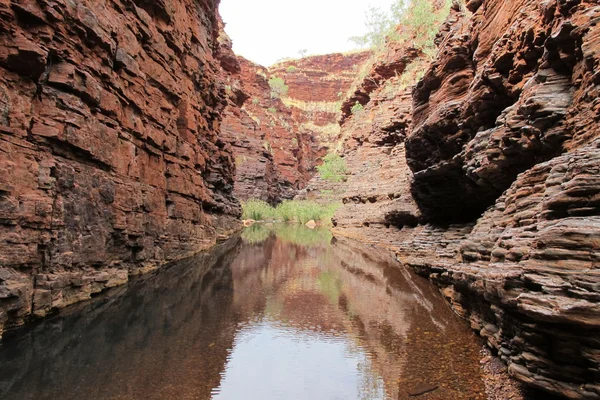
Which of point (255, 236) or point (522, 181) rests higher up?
point (522, 181)

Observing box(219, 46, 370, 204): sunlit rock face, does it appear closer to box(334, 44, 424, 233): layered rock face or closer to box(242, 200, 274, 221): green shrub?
box(242, 200, 274, 221): green shrub

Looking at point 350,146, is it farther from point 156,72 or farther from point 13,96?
point 13,96

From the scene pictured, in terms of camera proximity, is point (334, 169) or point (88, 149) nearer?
point (88, 149)

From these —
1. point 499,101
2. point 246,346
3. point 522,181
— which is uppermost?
point 499,101

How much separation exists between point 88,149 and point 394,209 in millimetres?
12904

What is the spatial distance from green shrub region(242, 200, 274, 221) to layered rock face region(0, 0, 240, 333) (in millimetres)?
25280

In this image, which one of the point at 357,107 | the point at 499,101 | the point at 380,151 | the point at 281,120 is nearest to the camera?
the point at 499,101

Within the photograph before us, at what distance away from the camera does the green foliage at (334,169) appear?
39.6 meters

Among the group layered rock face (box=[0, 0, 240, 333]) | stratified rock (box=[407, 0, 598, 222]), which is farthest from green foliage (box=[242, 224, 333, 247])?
stratified rock (box=[407, 0, 598, 222])

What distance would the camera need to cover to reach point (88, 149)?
8.05m

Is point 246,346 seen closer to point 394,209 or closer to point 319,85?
point 394,209

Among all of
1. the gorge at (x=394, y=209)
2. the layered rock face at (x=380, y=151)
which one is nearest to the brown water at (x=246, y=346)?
the gorge at (x=394, y=209)

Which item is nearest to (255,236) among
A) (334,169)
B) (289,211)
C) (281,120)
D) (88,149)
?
(88,149)

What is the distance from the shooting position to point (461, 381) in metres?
4.45
